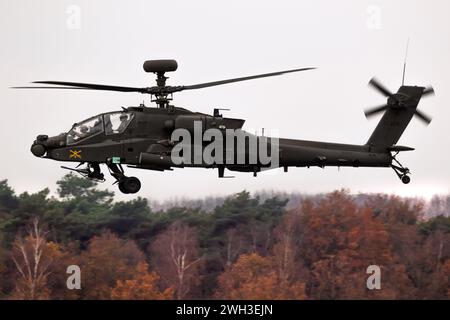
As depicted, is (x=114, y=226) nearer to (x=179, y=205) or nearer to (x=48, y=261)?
(x=179, y=205)

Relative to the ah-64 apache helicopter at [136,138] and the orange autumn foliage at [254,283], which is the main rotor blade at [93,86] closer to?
the ah-64 apache helicopter at [136,138]

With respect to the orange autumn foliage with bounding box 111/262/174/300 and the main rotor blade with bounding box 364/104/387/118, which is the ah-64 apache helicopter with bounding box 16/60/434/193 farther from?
the orange autumn foliage with bounding box 111/262/174/300

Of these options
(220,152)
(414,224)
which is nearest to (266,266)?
(414,224)

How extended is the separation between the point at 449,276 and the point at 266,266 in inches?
390

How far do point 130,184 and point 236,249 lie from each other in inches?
870

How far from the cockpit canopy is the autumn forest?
1599 centimetres

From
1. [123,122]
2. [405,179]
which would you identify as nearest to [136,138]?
[123,122]

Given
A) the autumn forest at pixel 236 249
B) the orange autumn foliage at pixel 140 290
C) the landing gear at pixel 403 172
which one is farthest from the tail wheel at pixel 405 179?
the orange autumn foliage at pixel 140 290

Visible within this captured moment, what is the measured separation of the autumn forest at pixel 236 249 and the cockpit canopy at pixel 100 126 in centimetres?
1599

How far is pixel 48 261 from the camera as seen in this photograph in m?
52.4

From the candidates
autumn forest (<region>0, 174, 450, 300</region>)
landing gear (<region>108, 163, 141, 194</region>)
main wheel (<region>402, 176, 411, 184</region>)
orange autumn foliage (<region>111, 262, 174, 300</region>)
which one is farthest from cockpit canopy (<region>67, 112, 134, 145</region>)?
orange autumn foliage (<region>111, 262, 174, 300</region>)

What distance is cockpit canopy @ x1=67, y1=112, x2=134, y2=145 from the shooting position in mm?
35438

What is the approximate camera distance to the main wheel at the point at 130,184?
118 ft

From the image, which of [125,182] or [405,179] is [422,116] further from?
[125,182]
